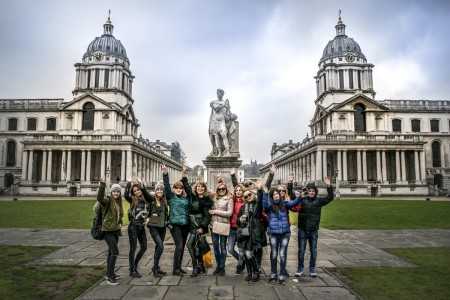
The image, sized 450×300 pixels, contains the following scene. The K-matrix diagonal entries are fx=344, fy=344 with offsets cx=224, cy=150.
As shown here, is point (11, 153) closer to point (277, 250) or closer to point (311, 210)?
point (277, 250)

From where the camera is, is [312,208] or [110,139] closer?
[312,208]

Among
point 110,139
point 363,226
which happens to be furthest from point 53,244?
point 110,139

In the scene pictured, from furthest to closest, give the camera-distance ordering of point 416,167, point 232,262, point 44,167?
point 44,167 < point 416,167 < point 232,262

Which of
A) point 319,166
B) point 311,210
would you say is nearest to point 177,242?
point 311,210

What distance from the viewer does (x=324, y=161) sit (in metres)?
58.1

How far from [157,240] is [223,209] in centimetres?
167

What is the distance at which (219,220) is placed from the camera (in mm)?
8047

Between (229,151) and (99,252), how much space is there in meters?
7.55

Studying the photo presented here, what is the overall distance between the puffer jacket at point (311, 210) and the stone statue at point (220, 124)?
8308 millimetres

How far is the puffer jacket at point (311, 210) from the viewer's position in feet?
25.5

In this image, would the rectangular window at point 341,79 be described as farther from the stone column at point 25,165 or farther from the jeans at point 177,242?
the jeans at point 177,242

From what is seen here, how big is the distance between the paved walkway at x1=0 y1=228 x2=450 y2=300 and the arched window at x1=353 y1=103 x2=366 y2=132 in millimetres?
55106

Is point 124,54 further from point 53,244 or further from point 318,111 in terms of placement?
point 53,244

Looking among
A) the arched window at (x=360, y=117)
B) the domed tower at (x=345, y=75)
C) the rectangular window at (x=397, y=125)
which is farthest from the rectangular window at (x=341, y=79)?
the rectangular window at (x=397, y=125)
